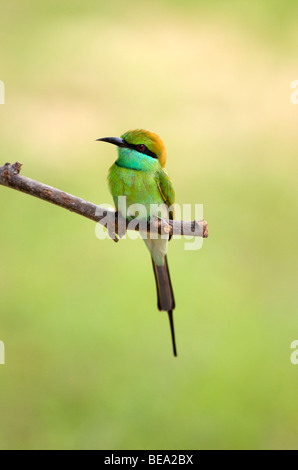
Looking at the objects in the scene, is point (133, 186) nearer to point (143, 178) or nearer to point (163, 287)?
point (143, 178)

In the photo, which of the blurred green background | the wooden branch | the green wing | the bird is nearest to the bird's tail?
the bird

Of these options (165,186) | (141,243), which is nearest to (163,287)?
(165,186)

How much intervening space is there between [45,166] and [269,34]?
1.87 meters

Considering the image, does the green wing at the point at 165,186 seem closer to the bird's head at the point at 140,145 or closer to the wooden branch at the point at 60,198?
the bird's head at the point at 140,145

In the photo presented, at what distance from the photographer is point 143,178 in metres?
1.57

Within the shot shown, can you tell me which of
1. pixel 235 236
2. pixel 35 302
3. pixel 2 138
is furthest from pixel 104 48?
pixel 35 302

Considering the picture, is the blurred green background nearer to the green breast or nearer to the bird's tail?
the bird's tail

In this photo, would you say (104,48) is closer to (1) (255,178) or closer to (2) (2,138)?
(2) (2,138)

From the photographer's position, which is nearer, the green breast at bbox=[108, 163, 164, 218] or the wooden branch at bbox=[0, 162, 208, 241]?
the wooden branch at bbox=[0, 162, 208, 241]

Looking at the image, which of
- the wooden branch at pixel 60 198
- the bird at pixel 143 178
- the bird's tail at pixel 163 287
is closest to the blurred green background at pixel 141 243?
the bird's tail at pixel 163 287

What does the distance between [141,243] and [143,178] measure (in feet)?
5.29

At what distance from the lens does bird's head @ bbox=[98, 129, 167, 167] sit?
57.7 inches

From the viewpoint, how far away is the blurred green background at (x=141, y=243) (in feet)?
7.90

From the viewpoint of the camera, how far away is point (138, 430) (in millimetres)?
2303
